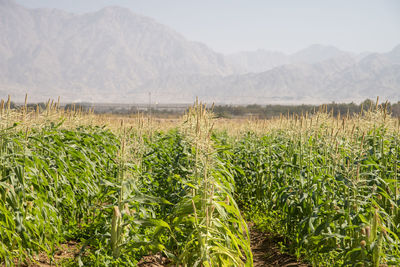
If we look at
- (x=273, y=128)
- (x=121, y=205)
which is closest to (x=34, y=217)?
(x=121, y=205)

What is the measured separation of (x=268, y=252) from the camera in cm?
575

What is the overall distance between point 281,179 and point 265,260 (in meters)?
1.53

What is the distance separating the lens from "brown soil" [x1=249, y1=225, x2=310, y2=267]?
5.20 m

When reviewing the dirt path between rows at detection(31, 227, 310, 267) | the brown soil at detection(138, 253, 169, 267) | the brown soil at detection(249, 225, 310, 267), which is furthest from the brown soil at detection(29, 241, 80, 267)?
the brown soil at detection(249, 225, 310, 267)

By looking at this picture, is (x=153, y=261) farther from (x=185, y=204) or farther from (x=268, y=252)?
(x=268, y=252)

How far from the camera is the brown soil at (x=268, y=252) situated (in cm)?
520

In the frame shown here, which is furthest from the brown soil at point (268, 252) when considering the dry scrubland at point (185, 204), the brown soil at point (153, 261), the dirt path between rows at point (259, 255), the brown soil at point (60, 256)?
the brown soil at point (60, 256)

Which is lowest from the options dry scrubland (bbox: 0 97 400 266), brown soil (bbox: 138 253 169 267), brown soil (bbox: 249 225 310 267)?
brown soil (bbox: 249 225 310 267)

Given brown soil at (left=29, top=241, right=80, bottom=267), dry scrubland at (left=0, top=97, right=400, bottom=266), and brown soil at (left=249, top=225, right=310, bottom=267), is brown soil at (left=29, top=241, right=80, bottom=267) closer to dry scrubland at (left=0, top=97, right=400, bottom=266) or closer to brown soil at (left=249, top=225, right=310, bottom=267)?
dry scrubland at (left=0, top=97, right=400, bottom=266)

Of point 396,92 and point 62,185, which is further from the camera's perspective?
point 396,92

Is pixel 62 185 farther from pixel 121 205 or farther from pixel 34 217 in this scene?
pixel 121 205

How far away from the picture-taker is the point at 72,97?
190250 millimetres

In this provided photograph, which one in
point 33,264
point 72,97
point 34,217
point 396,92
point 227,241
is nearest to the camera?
point 227,241

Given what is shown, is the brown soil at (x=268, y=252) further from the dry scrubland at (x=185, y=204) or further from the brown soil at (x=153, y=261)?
the brown soil at (x=153, y=261)
